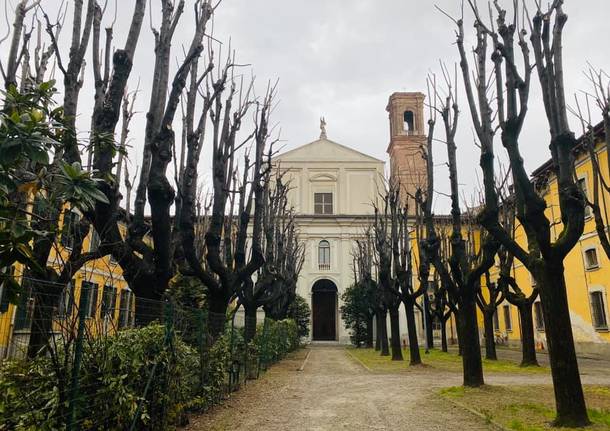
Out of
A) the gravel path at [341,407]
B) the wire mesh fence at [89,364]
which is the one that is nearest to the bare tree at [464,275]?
the gravel path at [341,407]

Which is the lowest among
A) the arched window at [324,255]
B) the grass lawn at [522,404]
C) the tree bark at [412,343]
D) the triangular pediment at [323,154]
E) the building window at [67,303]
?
the grass lawn at [522,404]

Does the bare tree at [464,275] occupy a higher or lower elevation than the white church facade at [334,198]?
lower

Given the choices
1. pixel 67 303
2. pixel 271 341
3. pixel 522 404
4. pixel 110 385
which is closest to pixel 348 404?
Result: pixel 522 404

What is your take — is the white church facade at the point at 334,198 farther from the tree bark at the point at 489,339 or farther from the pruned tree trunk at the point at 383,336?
the tree bark at the point at 489,339

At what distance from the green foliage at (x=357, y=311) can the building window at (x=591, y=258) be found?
13385 mm

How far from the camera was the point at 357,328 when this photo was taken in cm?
4009

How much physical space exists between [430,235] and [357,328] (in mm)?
25749

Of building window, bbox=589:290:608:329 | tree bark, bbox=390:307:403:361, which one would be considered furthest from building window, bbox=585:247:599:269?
tree bark, bbox=390:307:403:361

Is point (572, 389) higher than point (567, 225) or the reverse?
the reverse

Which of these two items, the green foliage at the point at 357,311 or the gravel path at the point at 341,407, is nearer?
the gravel path at the point at 341,407

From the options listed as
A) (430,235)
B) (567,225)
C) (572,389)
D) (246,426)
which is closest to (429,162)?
(430,235)

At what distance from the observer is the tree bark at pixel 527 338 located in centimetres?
1856

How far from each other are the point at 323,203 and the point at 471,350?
1486 inches

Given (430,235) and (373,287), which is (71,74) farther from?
(373,287)
